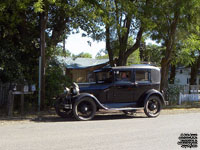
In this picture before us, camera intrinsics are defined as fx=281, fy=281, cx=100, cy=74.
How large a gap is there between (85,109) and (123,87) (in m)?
1.92

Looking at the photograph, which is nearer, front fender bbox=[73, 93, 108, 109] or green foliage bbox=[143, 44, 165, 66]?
front fender bbox=[73, 93, 108, 109]

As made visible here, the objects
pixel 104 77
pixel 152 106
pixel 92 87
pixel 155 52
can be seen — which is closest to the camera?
pixel 92 87

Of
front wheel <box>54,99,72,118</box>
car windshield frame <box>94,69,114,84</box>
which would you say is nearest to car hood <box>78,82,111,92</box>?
car windshield frame <box>94,69,114,84</box>

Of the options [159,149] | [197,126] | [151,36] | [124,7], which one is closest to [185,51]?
[151,36]

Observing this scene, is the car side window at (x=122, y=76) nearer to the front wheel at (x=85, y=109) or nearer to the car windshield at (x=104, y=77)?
the car windshield at (x=104, y=77)

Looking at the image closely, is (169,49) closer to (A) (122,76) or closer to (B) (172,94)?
(B) (172,94)

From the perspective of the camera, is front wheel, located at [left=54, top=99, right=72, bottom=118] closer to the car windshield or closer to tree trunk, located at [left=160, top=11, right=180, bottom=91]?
the car windshield

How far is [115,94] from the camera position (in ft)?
37.9

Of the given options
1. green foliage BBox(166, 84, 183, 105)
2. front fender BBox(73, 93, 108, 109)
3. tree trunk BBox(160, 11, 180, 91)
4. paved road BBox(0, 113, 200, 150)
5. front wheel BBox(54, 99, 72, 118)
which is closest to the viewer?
paved road BBox(0, 113, 200, 150)

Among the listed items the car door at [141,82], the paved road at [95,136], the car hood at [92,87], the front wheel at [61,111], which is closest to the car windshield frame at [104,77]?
the car hood at [92,87]

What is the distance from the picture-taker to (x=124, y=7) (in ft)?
48.1

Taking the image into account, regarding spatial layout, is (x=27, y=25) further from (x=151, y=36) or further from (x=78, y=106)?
(x=151, y=36)

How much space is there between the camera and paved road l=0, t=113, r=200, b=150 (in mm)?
6566

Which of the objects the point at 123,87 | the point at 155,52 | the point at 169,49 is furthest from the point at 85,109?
the point at 155,52
